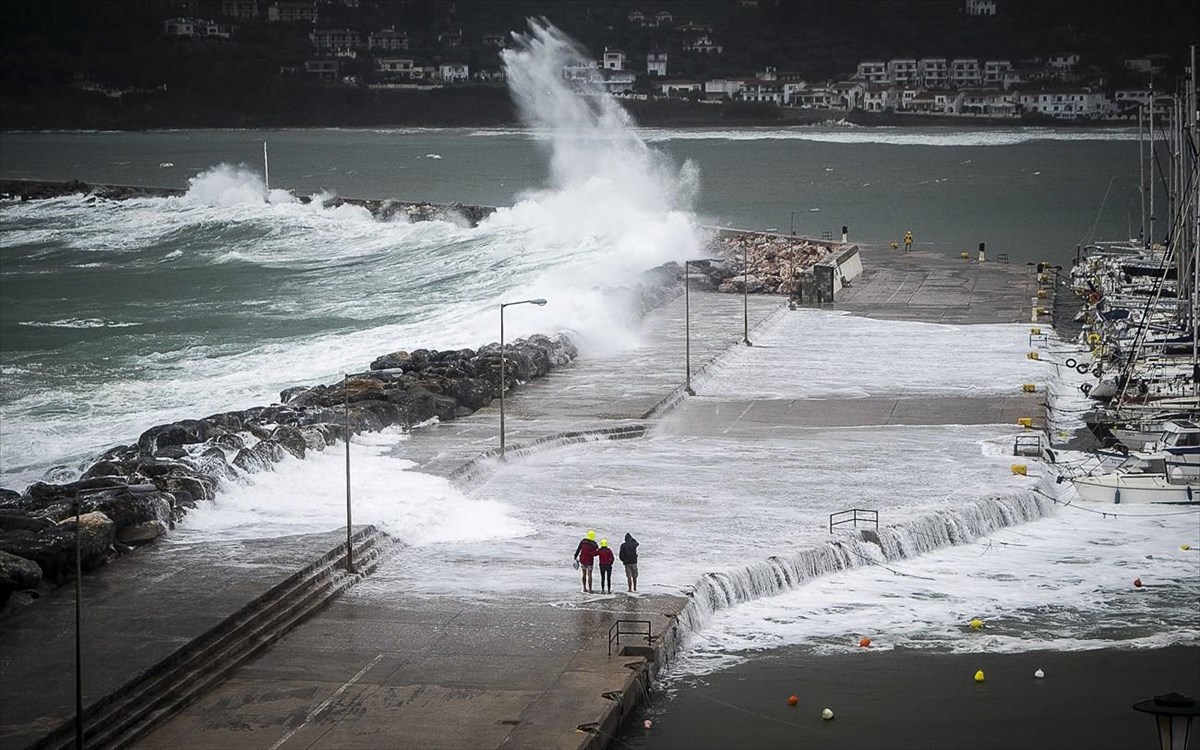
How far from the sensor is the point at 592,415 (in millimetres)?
39250

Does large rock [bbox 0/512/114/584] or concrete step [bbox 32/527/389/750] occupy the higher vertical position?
large rock [bbox 0/512/114/584]

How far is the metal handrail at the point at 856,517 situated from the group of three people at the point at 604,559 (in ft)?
16.5

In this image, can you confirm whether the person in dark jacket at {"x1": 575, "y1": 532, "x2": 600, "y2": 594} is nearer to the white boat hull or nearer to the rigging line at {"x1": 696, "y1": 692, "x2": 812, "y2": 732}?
the rigging line at {"x1": 696, "y1": 692, "x2": 812, "y2": 732}

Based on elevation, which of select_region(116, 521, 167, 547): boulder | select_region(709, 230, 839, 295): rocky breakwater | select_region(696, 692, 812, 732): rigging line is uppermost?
select_region(709, 230, 839, 295): rocky breakwater

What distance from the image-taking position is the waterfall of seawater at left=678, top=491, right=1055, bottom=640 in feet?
87.0

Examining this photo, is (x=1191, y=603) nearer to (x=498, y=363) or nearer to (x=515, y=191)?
(x=498, y=363)

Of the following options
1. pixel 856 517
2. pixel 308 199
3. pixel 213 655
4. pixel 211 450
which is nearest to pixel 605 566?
pixel 213 655

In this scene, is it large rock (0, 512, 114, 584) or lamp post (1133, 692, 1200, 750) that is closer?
lamp post (1133, 692, 1200, 750)

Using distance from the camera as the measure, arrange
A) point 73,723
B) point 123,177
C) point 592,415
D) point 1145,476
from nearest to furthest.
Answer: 1. point 73,723
2. point 1145,476
3. point 592,415
4. point 123,177

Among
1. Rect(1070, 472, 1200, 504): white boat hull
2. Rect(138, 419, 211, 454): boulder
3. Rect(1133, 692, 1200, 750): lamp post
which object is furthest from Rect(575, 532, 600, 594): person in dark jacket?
Rect(1133, 692, 1200, 750): lamp post

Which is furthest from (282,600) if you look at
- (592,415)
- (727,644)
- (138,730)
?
(592,415)

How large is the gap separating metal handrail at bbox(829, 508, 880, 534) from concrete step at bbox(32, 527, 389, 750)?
774 centimetres

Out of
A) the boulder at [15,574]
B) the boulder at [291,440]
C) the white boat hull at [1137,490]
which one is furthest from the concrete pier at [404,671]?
the white boat hull at [1137,490]

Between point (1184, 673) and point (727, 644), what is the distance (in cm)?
620
